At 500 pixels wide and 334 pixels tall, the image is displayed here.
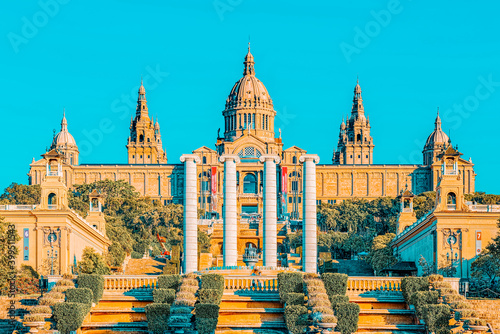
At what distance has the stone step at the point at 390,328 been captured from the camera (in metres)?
56.2

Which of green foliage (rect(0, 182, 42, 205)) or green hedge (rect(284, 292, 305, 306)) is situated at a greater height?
green foliage (rect(0, 182, 42, 205))

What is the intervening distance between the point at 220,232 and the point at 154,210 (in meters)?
12.0

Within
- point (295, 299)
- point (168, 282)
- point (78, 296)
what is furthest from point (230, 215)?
point (78, 296)

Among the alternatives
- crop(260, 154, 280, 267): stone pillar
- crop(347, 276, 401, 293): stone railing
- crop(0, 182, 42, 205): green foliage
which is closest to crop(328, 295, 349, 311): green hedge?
crop(347, 276, 401, 293): stone railing

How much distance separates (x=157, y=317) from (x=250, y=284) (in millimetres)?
10204

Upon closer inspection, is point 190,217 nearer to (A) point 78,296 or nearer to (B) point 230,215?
(B) point 230,215

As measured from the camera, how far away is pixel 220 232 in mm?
145500

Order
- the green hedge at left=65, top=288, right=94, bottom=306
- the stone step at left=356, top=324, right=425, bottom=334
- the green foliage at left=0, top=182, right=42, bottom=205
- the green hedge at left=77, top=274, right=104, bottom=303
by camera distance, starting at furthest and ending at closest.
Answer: the green foliage at left=0, top=182, right=42, bottom=205, the green hedge at left=77, top=274, right=104, bottom=303, the green hedge at left=65, top=288, right=94, bottom=306, the stone step at left=356, top=324, right=425, bottom=334

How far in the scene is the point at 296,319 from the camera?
5559 centimetres

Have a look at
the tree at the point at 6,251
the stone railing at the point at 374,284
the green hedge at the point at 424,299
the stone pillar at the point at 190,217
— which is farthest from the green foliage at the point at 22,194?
the green hedge at the point at 424,299

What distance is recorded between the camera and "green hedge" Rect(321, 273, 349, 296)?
6203 centimetres

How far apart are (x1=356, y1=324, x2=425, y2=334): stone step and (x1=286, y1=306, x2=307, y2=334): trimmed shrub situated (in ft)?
9.83

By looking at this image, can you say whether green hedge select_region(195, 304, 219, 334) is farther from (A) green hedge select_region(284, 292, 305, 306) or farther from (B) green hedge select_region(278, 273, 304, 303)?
(B) green hedge select_region(278, 273, 304, 303)

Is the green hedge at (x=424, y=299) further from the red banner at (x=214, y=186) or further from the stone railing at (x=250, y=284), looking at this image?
the red banner at (x=214, y=186)
